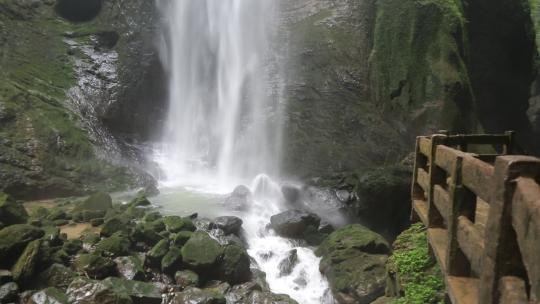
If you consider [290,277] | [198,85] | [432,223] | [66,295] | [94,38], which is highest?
[94,38]

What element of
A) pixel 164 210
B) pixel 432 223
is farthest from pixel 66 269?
pixel 432 223

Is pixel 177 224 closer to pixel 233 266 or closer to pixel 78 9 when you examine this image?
pixel 233 266

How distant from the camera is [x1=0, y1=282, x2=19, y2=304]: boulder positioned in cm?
762

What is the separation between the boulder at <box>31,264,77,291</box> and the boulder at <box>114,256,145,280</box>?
3.15 feet

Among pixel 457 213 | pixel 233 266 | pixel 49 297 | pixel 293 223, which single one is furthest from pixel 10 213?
pixel 457 213

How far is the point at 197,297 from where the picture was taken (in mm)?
8508

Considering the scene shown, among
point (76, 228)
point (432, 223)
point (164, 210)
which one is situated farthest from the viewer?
point (164, 210)

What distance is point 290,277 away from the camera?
10.8 metres

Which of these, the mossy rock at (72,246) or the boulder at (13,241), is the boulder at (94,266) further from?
the boulder at (13,241)

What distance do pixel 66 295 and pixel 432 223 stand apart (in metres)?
6.59

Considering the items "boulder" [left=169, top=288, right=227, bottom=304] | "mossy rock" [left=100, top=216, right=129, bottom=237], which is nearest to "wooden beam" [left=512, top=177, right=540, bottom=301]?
"boulder" [left=169, top=288, right=227, bottom=304]

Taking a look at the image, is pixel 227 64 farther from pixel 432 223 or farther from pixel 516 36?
pixel 432 223

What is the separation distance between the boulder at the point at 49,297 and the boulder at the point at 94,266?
944 millimetres

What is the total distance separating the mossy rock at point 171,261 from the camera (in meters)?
9.59
